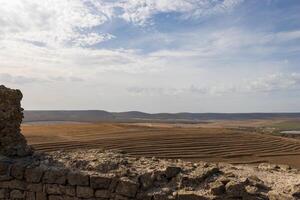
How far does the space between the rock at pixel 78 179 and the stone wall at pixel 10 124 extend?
60.2 inches

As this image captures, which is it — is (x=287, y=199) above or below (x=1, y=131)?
below

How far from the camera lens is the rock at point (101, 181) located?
689 centimetres

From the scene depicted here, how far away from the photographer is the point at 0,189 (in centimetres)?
770

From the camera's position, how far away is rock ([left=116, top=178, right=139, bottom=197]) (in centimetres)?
668

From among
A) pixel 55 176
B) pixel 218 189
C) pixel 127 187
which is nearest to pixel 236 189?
pixel 218 189

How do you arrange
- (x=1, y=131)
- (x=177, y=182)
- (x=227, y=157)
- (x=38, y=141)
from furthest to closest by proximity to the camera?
(x=38, y=141)
(x=227, y=157)
(x=1, y=131)
(x=177, y=182)

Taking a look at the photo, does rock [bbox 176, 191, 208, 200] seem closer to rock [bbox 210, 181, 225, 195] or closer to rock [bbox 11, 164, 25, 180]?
rock [bbox 210, 181, 225, 195]

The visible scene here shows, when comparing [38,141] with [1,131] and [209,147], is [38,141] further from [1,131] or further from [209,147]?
[1,131]

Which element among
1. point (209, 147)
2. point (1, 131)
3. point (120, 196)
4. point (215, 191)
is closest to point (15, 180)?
point (1, 131)

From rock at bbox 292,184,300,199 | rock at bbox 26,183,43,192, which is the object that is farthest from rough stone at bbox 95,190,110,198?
rock at bbox 292,184,300,199

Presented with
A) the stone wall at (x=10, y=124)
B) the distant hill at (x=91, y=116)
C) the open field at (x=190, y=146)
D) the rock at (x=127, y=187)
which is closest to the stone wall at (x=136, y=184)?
the rock at (x=127, y=187)

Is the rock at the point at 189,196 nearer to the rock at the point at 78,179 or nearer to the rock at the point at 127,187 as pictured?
the rock at the point at 127,187

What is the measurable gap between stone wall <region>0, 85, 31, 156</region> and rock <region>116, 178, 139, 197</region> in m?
2.39

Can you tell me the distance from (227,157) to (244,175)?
41.7 feet
